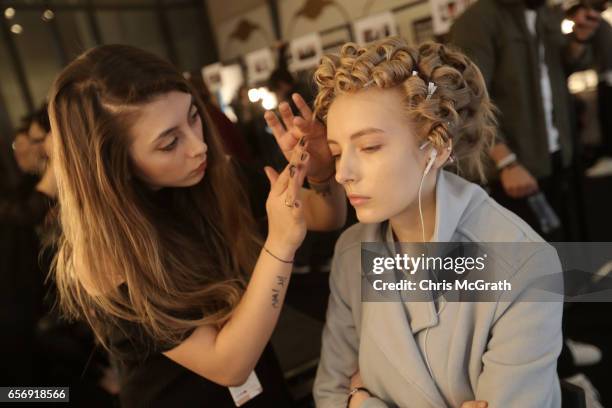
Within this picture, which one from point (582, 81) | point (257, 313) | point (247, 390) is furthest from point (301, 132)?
point (582, 81)

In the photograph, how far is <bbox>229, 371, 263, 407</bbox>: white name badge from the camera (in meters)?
1.06

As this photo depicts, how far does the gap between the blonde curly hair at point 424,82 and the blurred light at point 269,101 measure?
71 centimetres

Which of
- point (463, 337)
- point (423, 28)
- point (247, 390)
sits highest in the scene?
point (423, 28)

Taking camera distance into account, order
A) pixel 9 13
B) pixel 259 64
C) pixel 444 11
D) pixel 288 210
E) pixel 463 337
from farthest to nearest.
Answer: pixel 9 13, pixel 259 64, pixel 444 11, pixel 288 210, pixel 463 337

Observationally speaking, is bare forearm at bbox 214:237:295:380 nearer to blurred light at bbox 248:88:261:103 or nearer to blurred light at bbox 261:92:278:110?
blurred light at bbox 261:92:278:110

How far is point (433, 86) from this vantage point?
77 cm

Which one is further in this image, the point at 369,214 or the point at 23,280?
the point at 23,280

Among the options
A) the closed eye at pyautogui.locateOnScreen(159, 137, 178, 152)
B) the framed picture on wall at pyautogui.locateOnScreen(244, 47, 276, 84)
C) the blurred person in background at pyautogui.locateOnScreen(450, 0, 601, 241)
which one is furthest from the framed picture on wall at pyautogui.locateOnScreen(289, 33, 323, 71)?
the closed eye at pyautogui.locateOnScreen(159, 137, 178, 152)

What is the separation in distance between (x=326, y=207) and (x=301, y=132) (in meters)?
0.24

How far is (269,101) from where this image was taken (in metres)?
1.62

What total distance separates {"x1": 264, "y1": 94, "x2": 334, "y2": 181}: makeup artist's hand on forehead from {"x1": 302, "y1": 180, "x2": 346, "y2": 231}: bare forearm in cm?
9

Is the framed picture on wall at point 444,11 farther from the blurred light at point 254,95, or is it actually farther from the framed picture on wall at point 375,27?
the blurred light at point 254,95

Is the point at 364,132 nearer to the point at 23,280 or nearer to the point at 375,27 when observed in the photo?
the point at 375,27

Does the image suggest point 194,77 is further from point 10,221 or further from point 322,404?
point 322,404
